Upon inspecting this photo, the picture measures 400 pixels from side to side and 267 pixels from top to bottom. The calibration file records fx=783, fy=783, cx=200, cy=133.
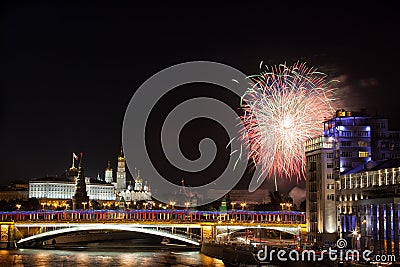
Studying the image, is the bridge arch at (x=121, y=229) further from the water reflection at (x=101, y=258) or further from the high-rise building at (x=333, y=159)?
the high-rise building at (x=333, y=159)

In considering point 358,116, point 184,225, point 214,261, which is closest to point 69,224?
point 184,225

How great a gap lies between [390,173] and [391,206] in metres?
6.57

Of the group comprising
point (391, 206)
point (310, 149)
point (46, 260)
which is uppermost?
point (310, 149)

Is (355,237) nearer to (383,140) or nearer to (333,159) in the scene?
(333,159)

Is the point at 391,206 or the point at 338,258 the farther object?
the point at 391,206

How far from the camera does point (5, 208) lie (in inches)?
7190

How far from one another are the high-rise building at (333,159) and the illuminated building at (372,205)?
1846mm

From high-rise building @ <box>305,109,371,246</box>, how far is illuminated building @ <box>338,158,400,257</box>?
1846 millimetres

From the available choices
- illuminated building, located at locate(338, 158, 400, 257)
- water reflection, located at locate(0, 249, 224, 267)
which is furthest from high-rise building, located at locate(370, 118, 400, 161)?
water reflection, located at locate(0, 249, 224, 267)

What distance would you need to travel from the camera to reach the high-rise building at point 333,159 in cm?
10056

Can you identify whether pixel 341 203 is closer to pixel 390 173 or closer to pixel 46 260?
pixel 390 173

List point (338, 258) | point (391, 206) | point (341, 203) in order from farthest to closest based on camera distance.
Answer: point (341, 203) < point (391, 206) < point (338, 258)

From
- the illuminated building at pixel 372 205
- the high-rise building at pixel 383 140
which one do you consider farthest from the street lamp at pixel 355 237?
the high-rise building at pixel 383 140

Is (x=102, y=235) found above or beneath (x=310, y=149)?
beneath
